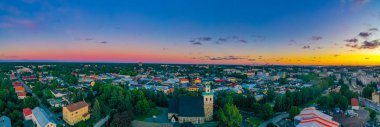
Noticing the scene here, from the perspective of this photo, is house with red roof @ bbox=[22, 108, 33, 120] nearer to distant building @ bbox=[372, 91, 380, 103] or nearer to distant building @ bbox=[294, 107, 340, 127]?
distant building @ bbox=[294, 107, 340, 127]

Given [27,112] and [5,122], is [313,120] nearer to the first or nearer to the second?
[5,122]

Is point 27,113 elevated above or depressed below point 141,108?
below

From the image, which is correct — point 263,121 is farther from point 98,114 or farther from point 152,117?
point 98,114

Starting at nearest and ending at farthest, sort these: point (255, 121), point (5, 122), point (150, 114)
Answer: point (5, 122) → point (255, 121) → point (150, 114)

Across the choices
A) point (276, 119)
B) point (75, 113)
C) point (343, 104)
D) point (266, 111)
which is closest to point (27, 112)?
point (75, 113)

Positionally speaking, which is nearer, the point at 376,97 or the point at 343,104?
the point at 343,104

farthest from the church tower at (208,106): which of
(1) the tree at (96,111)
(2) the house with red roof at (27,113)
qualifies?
(2) the house with red roof at (27,113)

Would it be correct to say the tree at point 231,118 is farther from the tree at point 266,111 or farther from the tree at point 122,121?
the tree at point 122,121

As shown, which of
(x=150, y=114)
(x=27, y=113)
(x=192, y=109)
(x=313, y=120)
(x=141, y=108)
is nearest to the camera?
(x=313, y=120)
